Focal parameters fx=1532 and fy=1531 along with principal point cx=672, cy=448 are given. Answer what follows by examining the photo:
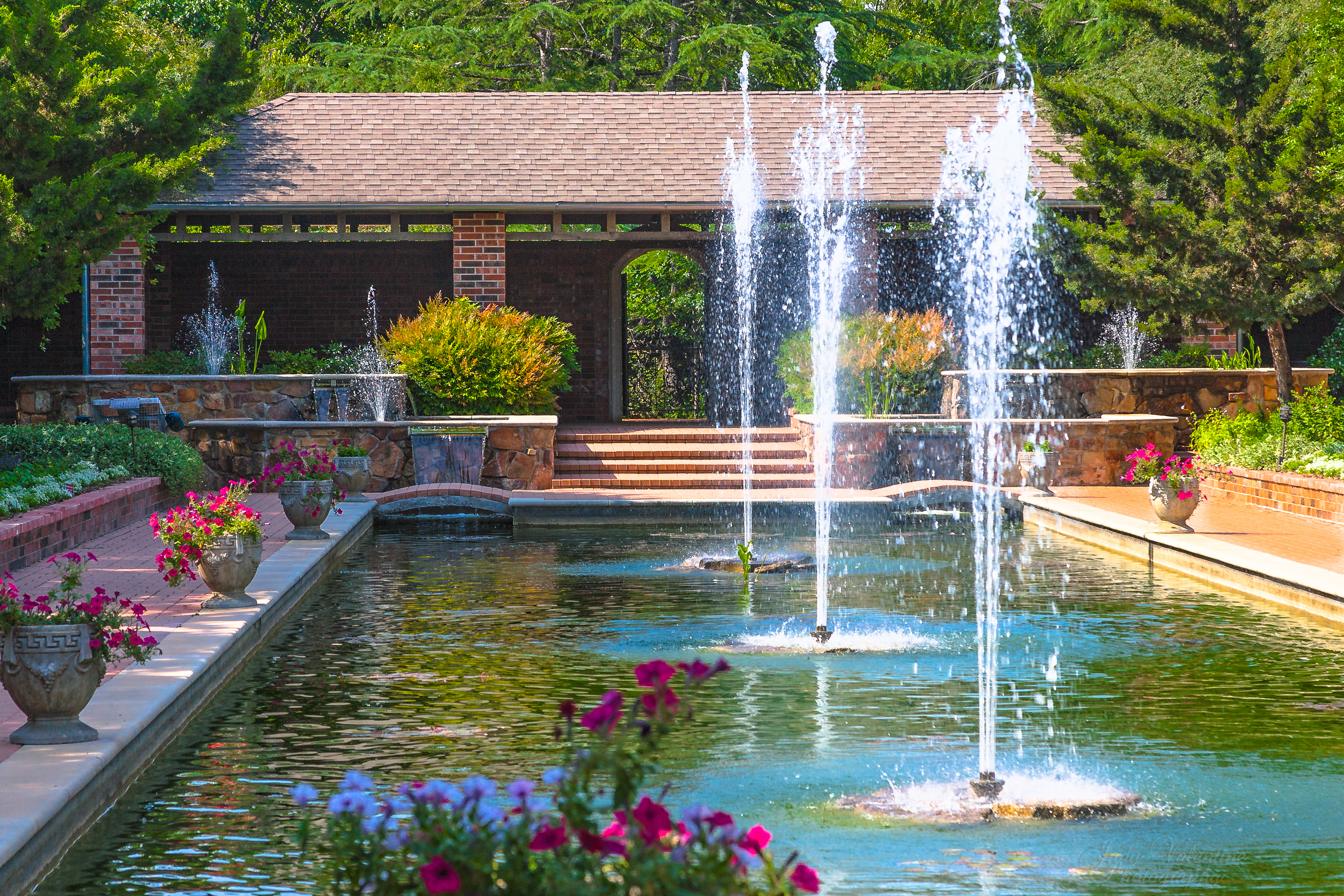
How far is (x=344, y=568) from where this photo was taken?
45.5 feet

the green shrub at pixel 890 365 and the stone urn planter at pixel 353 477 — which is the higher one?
the green shrub at pixel 890 365

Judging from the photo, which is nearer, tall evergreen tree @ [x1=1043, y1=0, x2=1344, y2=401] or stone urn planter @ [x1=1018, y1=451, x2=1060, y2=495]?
tall evergreen tree @ [x1=1043, y1=0, x2=1344, y2=401]

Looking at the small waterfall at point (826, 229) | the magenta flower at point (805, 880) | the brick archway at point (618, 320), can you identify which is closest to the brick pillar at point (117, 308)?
the brick archway at point (618, 320)

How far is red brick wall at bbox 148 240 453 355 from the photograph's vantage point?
25.2 meters

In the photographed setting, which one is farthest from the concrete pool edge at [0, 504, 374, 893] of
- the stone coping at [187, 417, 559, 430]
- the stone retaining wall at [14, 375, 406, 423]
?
the stone retaining wall at [14, 375, 406, 423]

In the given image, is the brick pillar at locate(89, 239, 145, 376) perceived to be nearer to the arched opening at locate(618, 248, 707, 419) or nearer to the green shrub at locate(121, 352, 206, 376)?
the green shrub at locate(121, 352, 206, 376)

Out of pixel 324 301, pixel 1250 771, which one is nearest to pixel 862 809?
pixel 1250 771

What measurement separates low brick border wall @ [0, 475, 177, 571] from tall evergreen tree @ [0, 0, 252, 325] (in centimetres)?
223

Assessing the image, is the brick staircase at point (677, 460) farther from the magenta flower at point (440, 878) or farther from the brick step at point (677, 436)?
the magenta flower at point (440, 878)

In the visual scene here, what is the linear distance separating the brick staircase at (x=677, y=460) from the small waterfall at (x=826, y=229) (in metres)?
0.57

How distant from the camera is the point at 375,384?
20297 mm

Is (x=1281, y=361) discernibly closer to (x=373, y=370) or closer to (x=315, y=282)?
(x=373, y=370)

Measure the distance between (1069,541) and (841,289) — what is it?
8256 mm

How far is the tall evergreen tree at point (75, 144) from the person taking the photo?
50.9 feet
